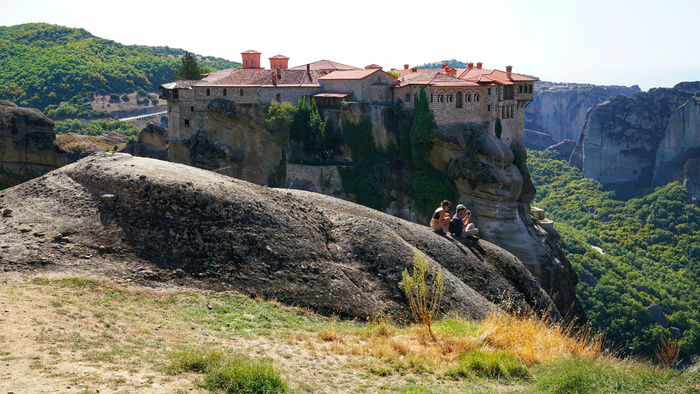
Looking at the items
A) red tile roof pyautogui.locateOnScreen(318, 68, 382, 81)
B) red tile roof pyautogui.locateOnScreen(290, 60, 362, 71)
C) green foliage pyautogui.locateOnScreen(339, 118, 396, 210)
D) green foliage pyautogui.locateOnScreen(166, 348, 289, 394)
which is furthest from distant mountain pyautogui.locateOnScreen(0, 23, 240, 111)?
green foliage pyautogui.locateOnScreen(166, 348, 289, 394)

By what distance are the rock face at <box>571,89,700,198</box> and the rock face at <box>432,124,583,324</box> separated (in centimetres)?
6140

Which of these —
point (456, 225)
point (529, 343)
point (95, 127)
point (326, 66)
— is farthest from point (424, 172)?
point (95, 127)

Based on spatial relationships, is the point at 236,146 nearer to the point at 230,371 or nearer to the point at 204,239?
the point at 204,239

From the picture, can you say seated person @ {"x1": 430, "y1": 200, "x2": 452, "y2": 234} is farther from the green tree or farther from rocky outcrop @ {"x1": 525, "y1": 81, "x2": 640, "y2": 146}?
rocky outcrop @ {"x1": 525, "y1": 81, "x2": 640, "y2": 146}

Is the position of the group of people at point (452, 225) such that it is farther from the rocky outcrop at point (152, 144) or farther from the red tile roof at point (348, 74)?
the rocky outcrop at point (152, 144)

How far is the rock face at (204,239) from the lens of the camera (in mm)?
15039

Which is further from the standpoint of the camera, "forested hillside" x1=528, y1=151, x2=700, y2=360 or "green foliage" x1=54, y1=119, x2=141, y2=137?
"green foliage" x1=54, y1=119, x2=141, y2=137

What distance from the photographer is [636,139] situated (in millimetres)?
110812

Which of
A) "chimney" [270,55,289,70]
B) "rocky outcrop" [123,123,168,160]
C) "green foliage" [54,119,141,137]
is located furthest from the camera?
"green foliage" [54,119,141,137]

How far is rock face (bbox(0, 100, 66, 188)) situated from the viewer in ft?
131

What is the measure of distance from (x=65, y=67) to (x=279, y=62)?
151ft

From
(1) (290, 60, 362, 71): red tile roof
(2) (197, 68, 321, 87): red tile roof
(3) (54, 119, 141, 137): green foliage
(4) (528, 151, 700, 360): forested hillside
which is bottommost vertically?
(4) (528, 151, 700, 360): forested hillside

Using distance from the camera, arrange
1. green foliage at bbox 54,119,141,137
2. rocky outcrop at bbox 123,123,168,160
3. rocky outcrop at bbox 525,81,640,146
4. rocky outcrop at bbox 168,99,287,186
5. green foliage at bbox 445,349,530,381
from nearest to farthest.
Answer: green foliage at bbox 445,349,530,381 < rocky outcrop at bbox 168,99,287,186 < rocky outcrop at bbox 123,123,168,160 < green foliage at bbox 54,119,141,137 < rocky outcrop at bbox 525,81,640,146

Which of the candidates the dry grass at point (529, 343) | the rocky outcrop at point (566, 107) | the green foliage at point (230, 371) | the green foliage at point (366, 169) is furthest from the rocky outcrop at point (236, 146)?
the rocky outcrop at point (566, 107)
